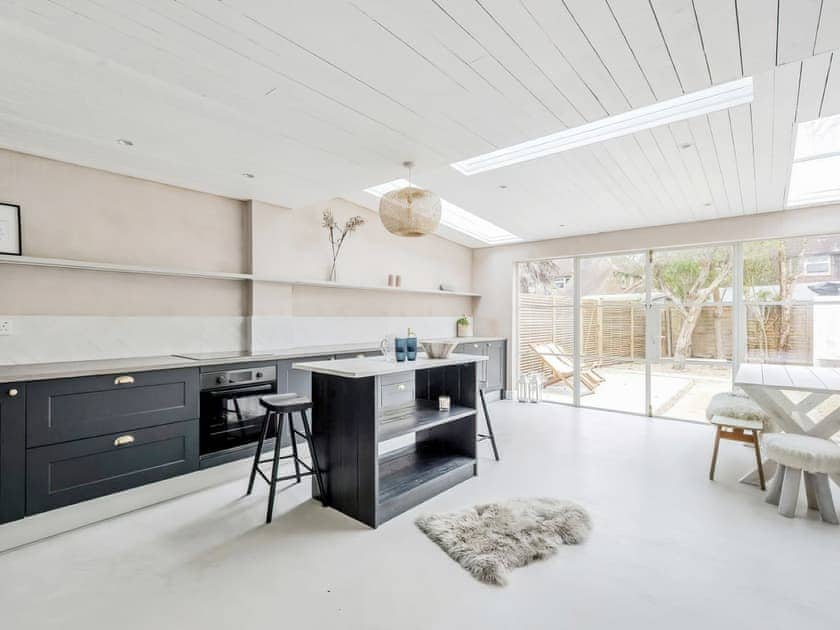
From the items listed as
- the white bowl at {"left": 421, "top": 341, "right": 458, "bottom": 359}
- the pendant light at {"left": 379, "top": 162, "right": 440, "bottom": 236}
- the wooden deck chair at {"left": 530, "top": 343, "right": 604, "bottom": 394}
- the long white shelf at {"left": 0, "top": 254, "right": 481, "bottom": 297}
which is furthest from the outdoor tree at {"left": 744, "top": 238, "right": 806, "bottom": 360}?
the long white shelf at {"left": 0, "top": 254, "right": 481, "bottom": 297}

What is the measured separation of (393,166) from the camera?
10.2ft

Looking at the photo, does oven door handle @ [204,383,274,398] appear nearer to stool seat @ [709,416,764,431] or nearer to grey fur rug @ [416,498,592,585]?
grey fur rug @ [416,498,592,585]

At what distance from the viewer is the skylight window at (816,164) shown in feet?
9.90

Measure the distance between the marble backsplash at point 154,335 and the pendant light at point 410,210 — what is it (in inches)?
70.0

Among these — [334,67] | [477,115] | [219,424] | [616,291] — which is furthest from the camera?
[616,291]

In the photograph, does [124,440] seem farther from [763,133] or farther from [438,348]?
Answer: [763,133]

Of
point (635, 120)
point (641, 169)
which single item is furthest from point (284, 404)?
point (641, 169)

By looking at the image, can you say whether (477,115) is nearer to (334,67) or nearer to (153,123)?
(334,67)

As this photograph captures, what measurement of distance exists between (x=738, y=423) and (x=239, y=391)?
3816 millimetres

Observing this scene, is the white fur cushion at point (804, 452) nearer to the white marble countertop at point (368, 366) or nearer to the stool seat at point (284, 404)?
the white marble countertop at point (368, 366)

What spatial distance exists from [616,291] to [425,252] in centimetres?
267

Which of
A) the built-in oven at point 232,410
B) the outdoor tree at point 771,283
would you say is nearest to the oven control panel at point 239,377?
the built-in oven at point 232,410

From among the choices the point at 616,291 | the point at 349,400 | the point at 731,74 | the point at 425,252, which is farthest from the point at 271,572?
the point at 616,291

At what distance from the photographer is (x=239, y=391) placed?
3.18 meters
